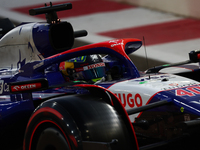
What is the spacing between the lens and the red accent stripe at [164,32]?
6543 millimetres

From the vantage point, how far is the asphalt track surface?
6.15m

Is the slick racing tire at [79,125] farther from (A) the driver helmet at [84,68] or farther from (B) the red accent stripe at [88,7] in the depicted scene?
(B) the red accent stripe at [88,7]

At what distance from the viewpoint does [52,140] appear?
1911 mm

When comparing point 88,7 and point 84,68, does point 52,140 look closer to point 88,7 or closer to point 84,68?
point 84,68

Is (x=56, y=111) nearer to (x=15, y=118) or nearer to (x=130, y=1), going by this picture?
(x=15, y=118)

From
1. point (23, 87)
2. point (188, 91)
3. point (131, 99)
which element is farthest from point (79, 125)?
point (188, 91)

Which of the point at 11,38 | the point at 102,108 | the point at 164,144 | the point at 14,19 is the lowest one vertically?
the point at 164,144

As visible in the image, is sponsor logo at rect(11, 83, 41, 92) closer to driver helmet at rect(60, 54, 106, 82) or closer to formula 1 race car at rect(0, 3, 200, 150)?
formula 1 race car at rect(0, 3, 200, 150)

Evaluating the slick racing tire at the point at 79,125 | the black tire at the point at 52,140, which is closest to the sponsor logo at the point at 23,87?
the slick racing tire at the point at 79,125

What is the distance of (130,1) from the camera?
299 inches

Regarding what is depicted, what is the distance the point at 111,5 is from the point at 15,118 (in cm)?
528

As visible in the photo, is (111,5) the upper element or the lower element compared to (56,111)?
upper

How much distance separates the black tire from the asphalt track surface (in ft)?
12.5

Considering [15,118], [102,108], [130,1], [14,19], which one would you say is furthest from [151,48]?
[102,108]
